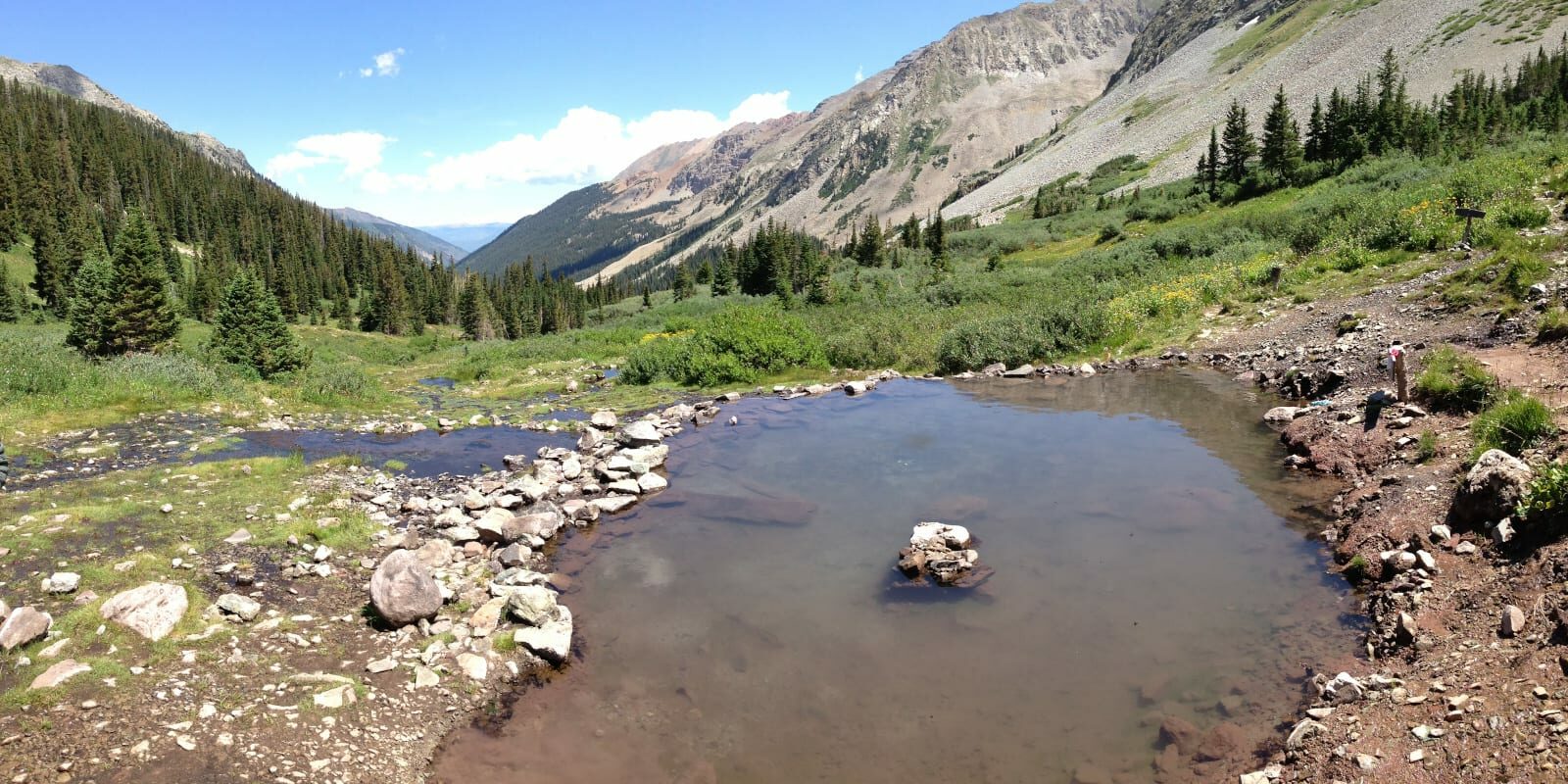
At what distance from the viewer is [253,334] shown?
31.8 m

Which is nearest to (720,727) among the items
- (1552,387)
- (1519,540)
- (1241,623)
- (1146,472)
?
(1241,623)

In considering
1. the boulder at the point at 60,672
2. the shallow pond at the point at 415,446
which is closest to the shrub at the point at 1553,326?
the shallow pond at the point at 415,446

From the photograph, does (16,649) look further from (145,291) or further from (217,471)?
(145,291)

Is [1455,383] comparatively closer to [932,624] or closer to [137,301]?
[932,624]

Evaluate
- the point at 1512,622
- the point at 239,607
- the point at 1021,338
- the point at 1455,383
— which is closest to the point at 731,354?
the point at 1021,338

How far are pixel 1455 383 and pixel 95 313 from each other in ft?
161

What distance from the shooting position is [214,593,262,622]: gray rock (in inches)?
350

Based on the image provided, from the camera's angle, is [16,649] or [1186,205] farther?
[1186,205]

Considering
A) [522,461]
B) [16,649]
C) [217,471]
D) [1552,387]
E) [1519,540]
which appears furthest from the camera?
[522,461]

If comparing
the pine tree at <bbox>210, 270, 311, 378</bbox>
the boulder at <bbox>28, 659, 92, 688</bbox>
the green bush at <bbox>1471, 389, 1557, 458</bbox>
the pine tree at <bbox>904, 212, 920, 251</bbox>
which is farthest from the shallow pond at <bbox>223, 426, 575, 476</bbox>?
the pine tree at <bbox>904, 212, 920, 251</bbox>

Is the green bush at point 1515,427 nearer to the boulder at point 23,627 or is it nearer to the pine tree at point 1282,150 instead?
the boulder at point 23,627

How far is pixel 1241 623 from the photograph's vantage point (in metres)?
9.22

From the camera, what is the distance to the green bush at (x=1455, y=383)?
1275cm

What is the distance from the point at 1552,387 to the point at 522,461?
812 inches
